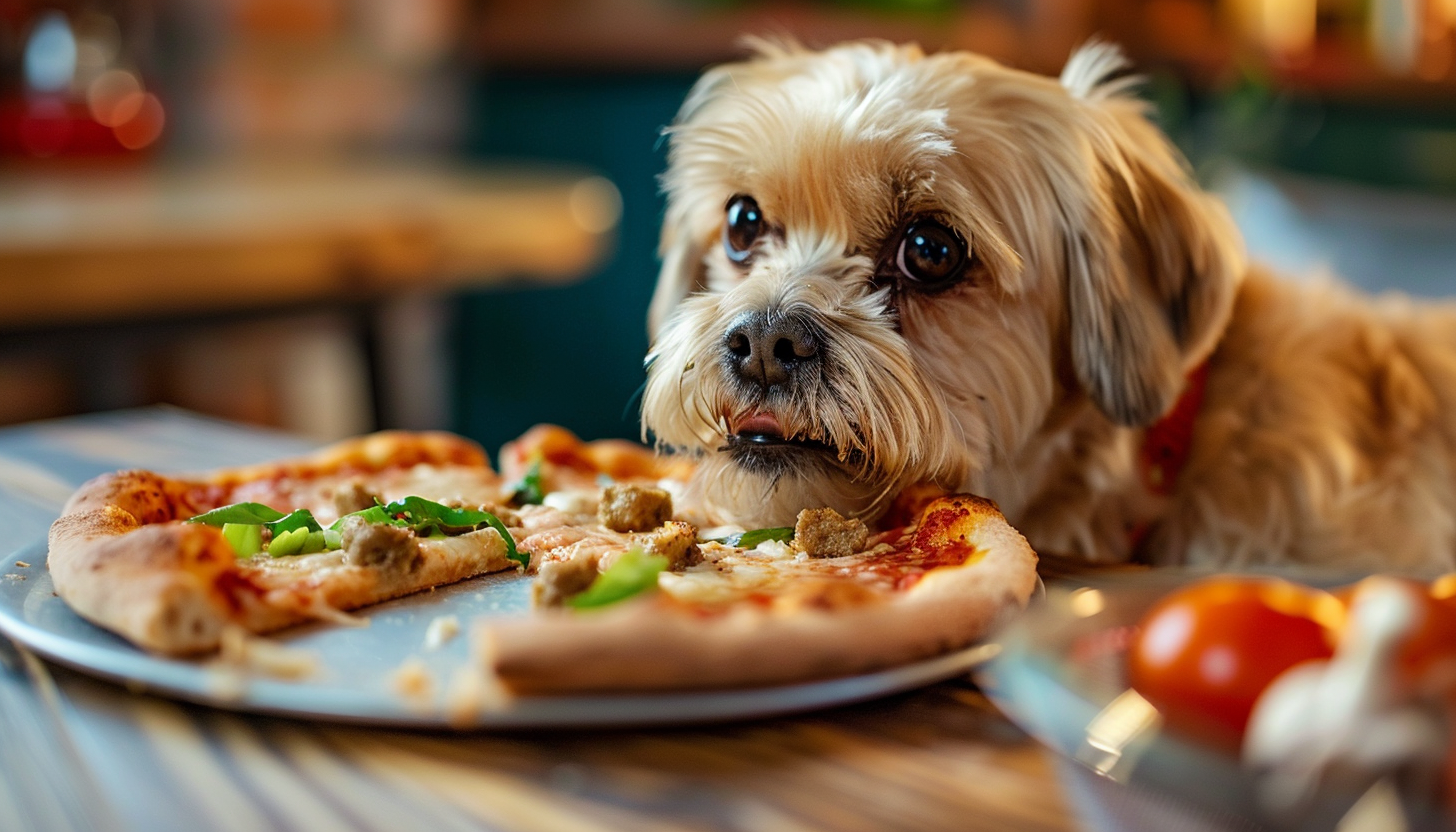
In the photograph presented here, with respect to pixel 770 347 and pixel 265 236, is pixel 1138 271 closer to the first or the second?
pixel 770 347

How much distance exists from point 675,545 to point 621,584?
196mm

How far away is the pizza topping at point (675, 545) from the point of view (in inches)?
52.2

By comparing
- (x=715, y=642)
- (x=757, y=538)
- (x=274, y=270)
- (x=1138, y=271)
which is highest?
(x=1138, y=271)

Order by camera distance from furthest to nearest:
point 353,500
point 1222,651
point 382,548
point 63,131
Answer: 1. point 63,131
2. point 353,500
3. point 382,548
4. point 1222,651

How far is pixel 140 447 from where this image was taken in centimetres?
247

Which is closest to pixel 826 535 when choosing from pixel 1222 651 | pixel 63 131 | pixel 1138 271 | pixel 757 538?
pixel 757 538

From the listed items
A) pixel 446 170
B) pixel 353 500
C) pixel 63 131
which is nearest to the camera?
pixel 353 500

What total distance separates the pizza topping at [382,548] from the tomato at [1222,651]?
2.25ft

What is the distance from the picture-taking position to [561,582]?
46.6 inches

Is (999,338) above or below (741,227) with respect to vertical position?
below

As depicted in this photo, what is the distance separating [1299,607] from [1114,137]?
109cm

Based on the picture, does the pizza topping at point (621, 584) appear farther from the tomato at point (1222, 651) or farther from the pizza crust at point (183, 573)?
the tomato at point (1222, 651)

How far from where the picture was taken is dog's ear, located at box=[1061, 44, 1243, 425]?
1776 mm

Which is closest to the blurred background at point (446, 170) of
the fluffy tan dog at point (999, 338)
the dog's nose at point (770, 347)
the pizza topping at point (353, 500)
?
the fluffy tan dog at point (999, 338)
